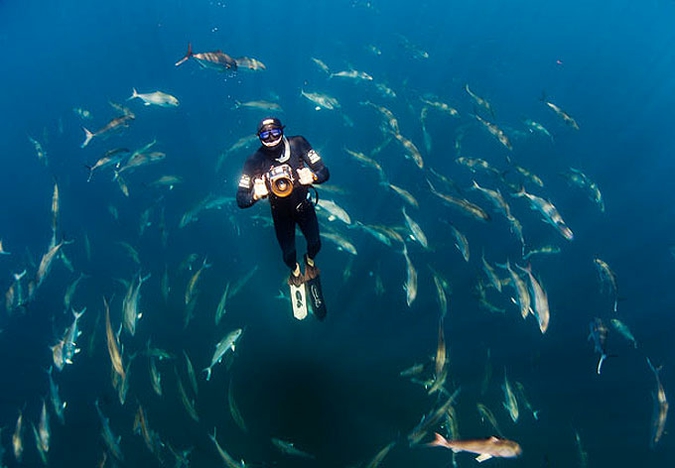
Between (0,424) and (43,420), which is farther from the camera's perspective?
(0,424)

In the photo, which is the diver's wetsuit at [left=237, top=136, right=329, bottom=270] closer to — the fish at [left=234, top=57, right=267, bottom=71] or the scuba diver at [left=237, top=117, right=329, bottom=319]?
the scuba diver at [left=237, top=117, right=329, bottom=319]

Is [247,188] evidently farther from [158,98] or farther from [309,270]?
[158,98]

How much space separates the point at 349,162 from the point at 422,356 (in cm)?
809

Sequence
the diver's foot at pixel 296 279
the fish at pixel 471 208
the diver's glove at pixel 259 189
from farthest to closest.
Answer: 1. the fish at pixel 471 208
2. the diver's foot at pixel 296 279
3. the diver's glove at pixel 259 189

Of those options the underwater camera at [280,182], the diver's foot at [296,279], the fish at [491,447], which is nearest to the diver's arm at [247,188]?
the underwater camera at [280,182]

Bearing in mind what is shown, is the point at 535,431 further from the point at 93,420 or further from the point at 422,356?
the point at 93,420

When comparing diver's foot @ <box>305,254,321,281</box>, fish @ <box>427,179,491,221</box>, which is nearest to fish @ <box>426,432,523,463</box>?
diver's foot @ <box>305,254,321,281</box>

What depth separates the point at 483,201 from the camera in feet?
41.4

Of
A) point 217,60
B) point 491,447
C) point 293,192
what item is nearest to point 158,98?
point 217,60

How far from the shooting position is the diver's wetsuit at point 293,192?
505 cm

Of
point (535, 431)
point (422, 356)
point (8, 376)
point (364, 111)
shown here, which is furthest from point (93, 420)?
point (364, 111)

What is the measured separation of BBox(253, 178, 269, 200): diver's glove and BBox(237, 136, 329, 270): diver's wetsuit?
101mm

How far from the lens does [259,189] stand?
4668mm

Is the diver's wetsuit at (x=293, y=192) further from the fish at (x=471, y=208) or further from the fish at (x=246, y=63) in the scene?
the fish at (x=246, y=63)
